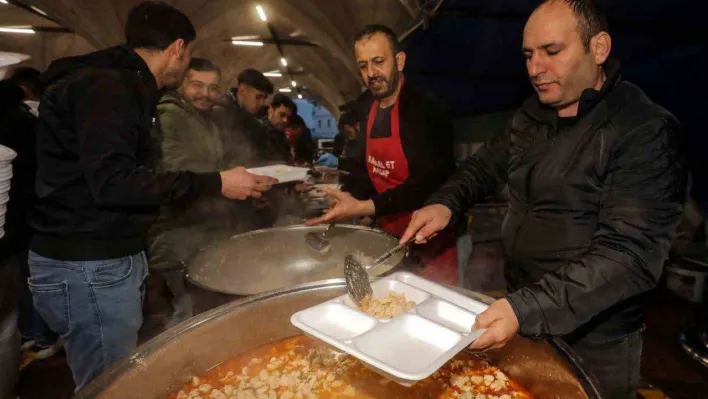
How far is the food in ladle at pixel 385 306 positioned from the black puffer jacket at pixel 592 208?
1.21 ft

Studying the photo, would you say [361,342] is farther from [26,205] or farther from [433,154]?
[26,205]

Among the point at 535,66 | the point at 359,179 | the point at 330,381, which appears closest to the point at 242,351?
the point at 330,381

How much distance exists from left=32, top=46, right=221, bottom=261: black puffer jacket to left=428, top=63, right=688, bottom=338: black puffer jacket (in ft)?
5.49

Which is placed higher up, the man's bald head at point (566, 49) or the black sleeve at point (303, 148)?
the man's bald head at point (566, 49)

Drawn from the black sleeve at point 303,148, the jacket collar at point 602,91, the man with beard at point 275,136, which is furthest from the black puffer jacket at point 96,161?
the black sleeve at point 303,148

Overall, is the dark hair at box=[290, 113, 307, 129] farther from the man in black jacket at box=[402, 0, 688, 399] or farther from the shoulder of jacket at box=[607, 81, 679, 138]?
the shoulder of jacket at box=[607, 81, 679, 138]

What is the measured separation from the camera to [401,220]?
9.34 ft

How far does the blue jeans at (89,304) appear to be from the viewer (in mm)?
1968

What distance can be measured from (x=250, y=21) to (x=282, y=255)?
9.97 m

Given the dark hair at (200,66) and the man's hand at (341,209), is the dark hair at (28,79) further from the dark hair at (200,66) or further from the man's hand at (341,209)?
the man's hand at (341,209)

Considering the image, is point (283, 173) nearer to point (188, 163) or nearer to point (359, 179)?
point (188, 163)

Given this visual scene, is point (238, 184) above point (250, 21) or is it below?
below

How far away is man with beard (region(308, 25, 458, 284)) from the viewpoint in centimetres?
263

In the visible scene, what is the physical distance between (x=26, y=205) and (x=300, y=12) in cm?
793
